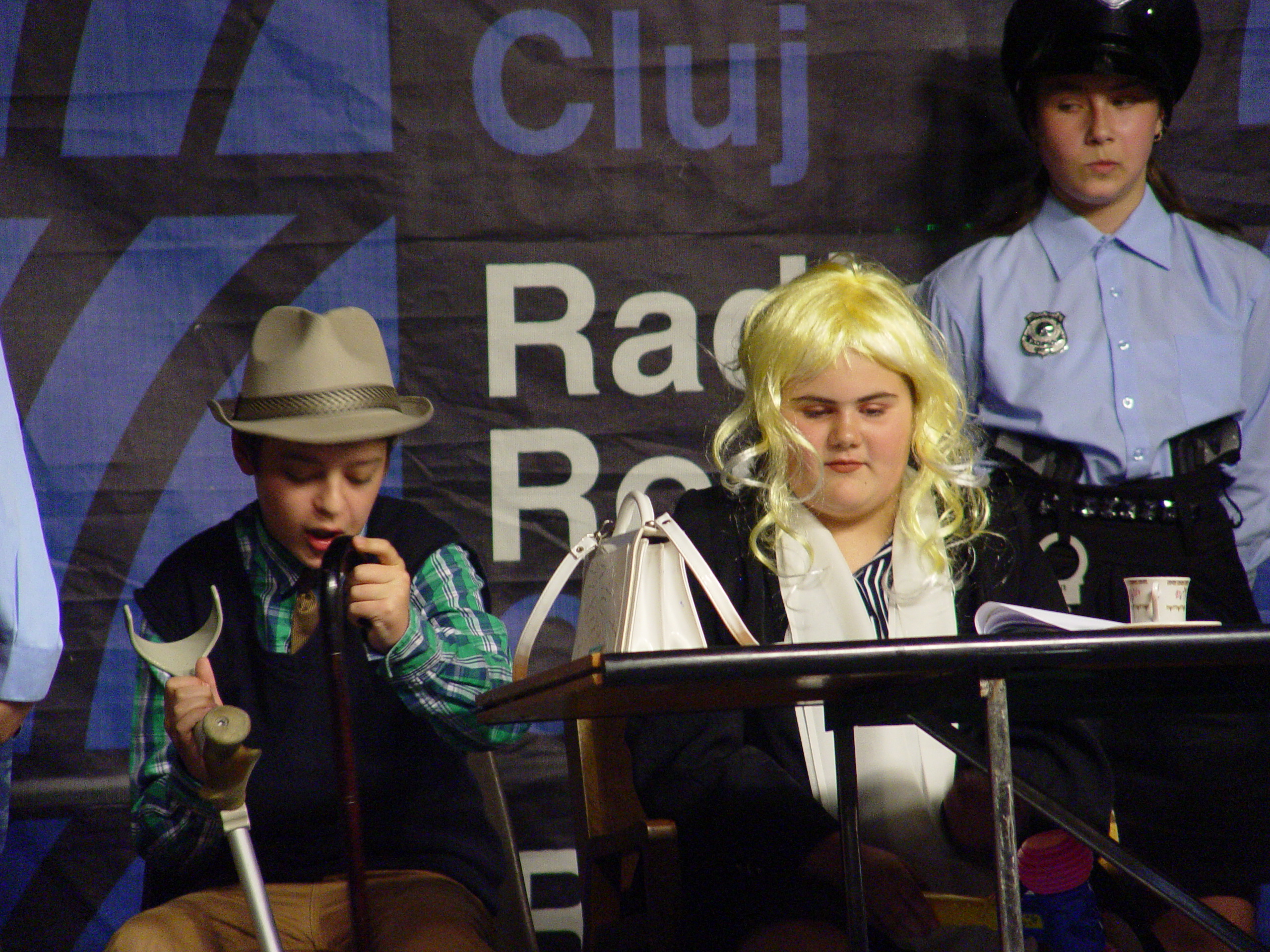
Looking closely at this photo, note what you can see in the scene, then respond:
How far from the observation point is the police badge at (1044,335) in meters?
2.37

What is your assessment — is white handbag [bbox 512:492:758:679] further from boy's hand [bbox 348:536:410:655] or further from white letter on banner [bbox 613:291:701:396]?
white letter on banner [bbox 613:291:701:396]

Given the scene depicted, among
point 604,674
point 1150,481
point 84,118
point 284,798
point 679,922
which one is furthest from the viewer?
point 84,118

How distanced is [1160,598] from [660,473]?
1370mm

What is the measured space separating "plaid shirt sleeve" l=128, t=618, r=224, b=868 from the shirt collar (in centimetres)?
175

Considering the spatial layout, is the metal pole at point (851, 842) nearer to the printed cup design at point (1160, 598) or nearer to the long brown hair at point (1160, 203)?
the printed cup design at point (1160, 598)

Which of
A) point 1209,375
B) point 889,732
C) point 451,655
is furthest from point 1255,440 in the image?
point 451,655

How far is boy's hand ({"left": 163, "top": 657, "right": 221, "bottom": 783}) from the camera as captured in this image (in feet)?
5.03

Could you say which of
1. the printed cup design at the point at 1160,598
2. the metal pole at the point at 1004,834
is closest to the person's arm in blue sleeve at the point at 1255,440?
the printed cup design at the point at 1160,598

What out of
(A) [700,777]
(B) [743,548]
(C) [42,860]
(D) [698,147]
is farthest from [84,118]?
(A) [700,777]

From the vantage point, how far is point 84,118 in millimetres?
2633

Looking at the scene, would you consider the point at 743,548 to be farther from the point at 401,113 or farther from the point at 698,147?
the point at 401,113

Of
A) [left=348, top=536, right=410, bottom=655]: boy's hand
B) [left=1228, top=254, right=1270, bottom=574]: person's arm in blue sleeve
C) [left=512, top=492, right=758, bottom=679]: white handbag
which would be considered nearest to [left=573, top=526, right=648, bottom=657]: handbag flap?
[left=512, top=492, right=758, bottom=679]: white handbag

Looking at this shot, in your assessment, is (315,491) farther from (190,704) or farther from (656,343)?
(656,343)

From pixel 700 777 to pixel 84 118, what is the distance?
1.92m
